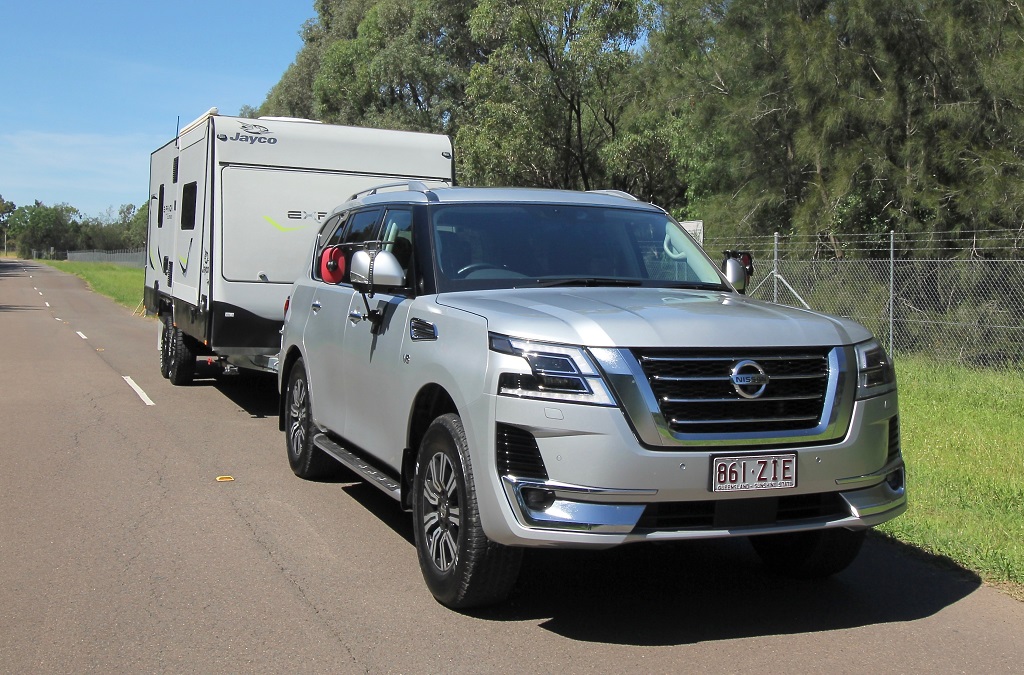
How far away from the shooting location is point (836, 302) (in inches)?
635

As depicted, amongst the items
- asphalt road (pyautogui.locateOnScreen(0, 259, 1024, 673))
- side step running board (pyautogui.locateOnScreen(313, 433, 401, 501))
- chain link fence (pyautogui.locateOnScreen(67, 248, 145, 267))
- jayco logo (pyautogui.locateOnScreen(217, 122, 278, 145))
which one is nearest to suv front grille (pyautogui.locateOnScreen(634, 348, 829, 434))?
asphalt road (pyautogui.locateOnScreen(0, 259, 1024, 673))

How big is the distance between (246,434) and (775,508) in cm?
684

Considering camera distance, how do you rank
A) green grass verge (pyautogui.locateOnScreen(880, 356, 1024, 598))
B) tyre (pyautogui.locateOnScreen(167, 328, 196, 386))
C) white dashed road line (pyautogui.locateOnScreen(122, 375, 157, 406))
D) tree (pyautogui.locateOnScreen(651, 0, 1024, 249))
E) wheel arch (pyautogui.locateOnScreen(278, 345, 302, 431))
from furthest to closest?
tree (pyautogui.locateOnScreen(651, 0, 1024, 249)) < tyre (pyautogui.locateOnScreen(167, 328, 196, 386)) < white dashed road line (pyautogui.locateOnScreen(122, 375, 157, 406)) < wheel arch (pyautogui.locateOnScreen(278, 345, 302, 431)) < green grass verge (pyautogui.locateOnScreen(880, 356, 1024, 598))

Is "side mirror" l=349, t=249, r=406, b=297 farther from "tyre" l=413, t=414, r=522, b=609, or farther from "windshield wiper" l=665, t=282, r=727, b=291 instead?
"windshield wiper" l=665, t=282, r=727, b=291

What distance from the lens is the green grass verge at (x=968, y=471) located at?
623 cm

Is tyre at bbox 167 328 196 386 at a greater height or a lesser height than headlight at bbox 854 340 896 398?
lesser

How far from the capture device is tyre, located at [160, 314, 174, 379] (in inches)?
587

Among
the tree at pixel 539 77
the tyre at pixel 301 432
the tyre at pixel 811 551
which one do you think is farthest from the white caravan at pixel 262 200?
the tree at pixel 539 77

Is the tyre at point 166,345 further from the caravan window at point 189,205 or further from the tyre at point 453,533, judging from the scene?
the tyre at point 453,533

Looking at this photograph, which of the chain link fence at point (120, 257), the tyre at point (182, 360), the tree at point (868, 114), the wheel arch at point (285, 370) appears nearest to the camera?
the wheel arch at point (285, 370)

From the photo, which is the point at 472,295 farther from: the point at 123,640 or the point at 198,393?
the point at 198,393

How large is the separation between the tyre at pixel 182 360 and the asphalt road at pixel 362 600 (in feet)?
18.6

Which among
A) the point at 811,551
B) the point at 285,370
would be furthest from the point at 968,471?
the point at 285,370

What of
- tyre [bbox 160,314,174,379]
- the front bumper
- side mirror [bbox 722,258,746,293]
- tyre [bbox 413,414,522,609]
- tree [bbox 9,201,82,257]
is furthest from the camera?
tree [bbox 9,201,82,257]
